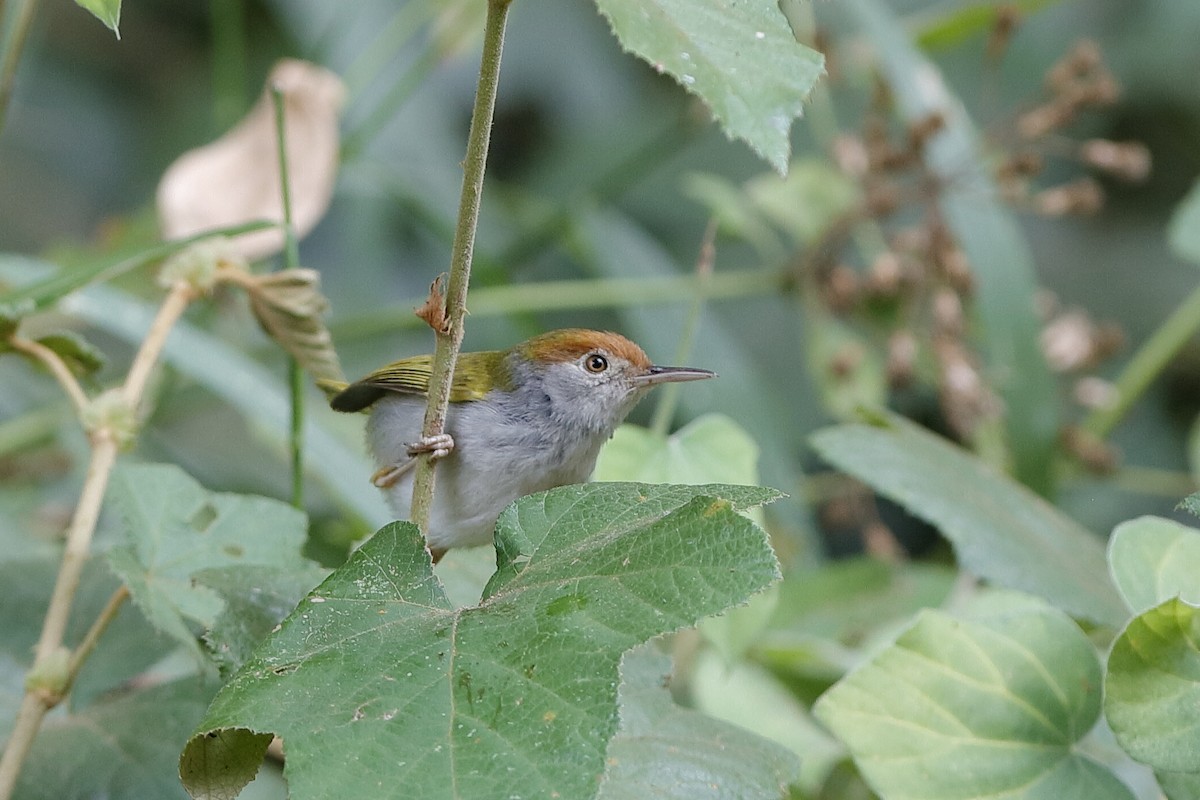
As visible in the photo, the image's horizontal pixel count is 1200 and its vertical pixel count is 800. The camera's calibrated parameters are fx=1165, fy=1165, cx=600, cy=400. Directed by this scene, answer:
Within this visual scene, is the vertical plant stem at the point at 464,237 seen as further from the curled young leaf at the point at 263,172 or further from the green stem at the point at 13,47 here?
the curled young leaf at the point at 263,172

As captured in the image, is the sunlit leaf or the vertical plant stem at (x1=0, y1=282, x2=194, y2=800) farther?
the vertical plant stem at (x1=0, y1=282, x2=194, y2=800)

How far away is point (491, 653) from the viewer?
0.88 m

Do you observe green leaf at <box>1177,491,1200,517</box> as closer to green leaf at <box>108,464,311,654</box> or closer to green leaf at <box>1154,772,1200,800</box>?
green leaf at <box>1154,772,1200,800</box>

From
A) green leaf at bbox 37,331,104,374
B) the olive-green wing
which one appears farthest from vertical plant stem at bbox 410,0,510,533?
the olive-green wing

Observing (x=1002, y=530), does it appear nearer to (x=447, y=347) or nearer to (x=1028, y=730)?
(x=1028, y=730)

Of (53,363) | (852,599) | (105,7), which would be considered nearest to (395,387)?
(53,363)

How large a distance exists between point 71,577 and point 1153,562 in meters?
1.13

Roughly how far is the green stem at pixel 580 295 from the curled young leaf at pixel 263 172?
0.39 meters

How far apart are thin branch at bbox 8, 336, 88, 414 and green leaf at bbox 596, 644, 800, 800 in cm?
70

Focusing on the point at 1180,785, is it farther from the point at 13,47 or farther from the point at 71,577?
the point at 13,47

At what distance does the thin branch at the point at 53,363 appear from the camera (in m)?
1.33

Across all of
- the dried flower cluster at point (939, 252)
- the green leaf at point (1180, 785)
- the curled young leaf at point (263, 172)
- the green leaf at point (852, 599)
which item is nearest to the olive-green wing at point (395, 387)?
the green leaf at point (852, 599)

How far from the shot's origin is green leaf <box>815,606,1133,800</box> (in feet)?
3.80

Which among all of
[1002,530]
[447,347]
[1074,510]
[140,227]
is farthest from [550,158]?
[447,347]
